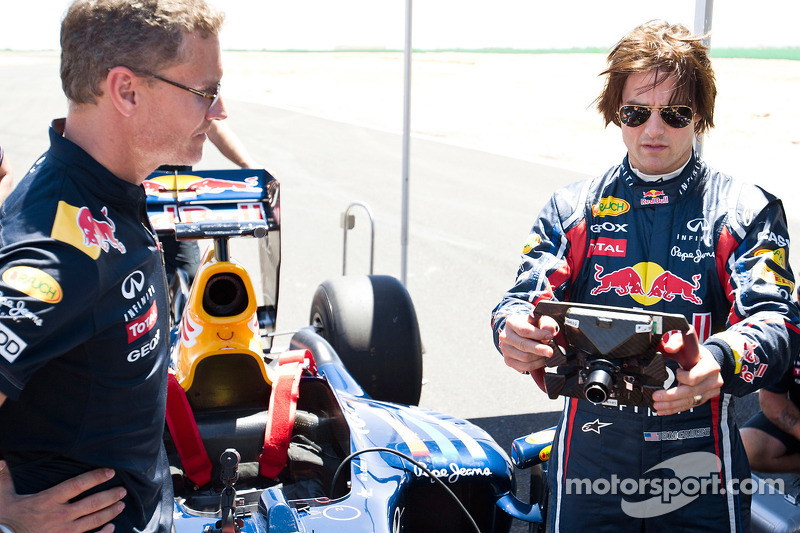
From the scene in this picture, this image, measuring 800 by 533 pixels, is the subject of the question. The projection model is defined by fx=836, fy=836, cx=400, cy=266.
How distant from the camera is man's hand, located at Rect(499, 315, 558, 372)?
74.4 inches

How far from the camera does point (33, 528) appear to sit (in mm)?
1437

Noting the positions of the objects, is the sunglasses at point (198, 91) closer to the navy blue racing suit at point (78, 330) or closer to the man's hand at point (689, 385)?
the navy blue racing suit at point (78, 330)

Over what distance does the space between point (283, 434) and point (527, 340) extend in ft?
3.90

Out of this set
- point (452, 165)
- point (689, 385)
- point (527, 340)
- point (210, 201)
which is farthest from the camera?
point (452, 165)

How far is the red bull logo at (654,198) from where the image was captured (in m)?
2.10

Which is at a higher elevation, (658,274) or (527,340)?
(658,274)

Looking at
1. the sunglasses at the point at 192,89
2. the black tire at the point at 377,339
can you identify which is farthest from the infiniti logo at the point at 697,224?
the black tire at the point at 377,339

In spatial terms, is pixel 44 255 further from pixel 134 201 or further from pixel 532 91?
pixel 532 91

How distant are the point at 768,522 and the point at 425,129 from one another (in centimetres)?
1808

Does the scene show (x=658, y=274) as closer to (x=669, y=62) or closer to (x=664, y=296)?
(x=664, y=296)

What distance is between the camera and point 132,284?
4.90 feet

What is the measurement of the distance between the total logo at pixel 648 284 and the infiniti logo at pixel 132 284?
3.78ft

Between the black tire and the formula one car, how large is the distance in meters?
0.45

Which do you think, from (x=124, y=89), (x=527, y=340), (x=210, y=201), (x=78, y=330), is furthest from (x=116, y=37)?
(x=210, y=201)
